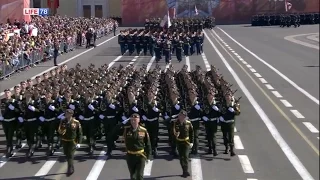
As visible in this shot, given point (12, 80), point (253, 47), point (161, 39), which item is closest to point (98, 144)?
point (12, 80)

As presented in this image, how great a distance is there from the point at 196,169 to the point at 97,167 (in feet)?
6.89

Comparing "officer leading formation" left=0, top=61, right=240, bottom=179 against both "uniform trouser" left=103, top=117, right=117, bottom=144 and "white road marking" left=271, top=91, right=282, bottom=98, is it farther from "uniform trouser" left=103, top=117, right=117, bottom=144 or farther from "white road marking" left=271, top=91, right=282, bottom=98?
"white road marking" left=271, top=91, right=282, bottom=98

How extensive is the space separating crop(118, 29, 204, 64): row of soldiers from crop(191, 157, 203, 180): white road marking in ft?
70.0

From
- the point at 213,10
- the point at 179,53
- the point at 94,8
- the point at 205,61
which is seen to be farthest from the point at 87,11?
the point at 179,53

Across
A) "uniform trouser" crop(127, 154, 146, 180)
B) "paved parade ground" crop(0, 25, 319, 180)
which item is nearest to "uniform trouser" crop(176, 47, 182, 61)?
"paved parade ground" crop(0, 25, 319, 180)

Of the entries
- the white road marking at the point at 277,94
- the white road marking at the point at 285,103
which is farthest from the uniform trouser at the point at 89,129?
the white road marking at the point at 277,94

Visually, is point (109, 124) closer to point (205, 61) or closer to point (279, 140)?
point (279, 140)

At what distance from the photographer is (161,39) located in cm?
3503

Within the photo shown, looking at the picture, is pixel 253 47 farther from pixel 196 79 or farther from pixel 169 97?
pixel 169 97

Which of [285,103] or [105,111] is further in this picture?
[285,103]

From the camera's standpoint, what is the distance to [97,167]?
40.7 feet

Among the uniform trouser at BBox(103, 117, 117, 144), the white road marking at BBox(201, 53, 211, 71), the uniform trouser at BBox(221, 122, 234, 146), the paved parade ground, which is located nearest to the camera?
the paved parade ground

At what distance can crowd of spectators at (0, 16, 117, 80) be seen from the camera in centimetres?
2853

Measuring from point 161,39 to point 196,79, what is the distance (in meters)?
17.2
